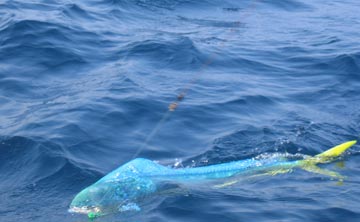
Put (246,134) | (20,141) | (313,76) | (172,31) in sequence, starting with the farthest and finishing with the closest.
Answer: (172,31), (313,76), (246,134), (20,141)

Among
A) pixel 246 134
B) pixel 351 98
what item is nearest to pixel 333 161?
pixel 246 134

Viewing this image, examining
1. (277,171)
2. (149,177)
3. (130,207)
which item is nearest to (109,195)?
(130,207)

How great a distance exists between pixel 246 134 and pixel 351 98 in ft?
6.78

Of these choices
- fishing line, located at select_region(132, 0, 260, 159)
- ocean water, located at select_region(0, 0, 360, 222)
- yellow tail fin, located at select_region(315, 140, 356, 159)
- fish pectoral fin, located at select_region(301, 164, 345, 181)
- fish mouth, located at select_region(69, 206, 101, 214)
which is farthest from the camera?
fishing line, located at select_region(132, 0, 260, 159)

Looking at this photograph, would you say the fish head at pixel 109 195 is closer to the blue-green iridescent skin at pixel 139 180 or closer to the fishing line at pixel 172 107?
the blue-green iridescent skin at pixel 139 180

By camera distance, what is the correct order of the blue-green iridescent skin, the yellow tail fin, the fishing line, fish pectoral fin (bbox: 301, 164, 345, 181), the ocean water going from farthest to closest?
1. the fishing line
2. the yellow tail fin
3. fish pectoral fin (bbox: 301, 164, 345, 181)
4. the ocean water
5. the blue-green iridescent skin

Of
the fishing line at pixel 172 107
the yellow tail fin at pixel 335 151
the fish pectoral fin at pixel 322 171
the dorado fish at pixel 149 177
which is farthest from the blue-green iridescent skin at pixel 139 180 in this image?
the fishing line at pixel 172 107

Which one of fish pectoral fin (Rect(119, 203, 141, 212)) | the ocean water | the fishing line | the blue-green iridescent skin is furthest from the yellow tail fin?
fish pectoral fin (Rect(119, 203, 141, 212))

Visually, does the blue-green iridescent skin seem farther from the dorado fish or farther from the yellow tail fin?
the yellow tail fin

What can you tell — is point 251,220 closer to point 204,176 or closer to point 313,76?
point 204,176

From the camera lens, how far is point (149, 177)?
18.4 feet

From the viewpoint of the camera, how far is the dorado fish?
522cm

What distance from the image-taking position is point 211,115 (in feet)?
24.9

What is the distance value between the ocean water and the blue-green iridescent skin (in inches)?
5.8
